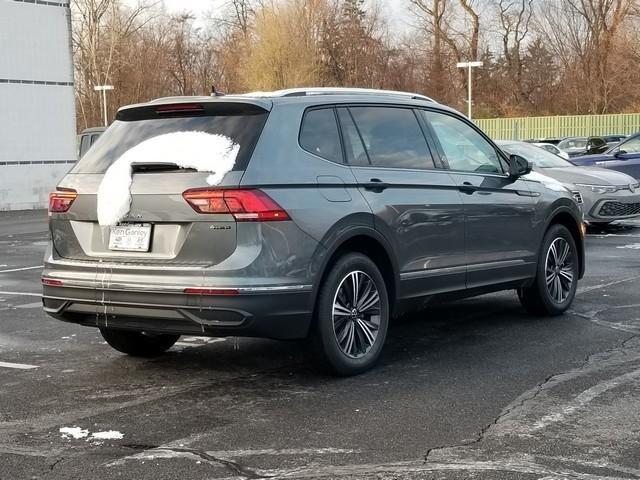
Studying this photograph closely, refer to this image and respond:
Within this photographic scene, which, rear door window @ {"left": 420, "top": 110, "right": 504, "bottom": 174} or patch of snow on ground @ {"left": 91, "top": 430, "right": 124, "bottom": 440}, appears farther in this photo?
rear door window @ {"left": 420, "top": 110, "right": 504, "bottom": 174}

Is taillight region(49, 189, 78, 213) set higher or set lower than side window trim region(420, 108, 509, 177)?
lower

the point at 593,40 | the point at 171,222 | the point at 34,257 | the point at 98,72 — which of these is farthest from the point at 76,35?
the point at 171,222

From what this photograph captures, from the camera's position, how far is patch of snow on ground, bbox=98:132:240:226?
5465 mm

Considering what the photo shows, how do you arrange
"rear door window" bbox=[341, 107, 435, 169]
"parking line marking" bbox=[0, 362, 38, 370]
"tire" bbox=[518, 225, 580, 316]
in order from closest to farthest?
"rear door window" bbox=[341, 107, 435, 169], "parking line marking" bbox=[0, 362, 38, 370], "tire" bbox=[518, 225, 580, 316]

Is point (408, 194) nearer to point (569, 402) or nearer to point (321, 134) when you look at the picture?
point (321, 134)

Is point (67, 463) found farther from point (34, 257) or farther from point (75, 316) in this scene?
point (34, 257)

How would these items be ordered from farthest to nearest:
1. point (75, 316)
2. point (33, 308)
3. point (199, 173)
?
point (33, 308) < point (75, 316) < point (199, 173)

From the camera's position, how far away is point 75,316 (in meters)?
5.87

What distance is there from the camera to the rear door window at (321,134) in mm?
5863

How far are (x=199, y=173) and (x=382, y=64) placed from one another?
58.9 metres

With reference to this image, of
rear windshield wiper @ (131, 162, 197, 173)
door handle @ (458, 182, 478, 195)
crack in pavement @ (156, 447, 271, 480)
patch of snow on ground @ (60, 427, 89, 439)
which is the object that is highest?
rear windshield wiper @ (131, 162, 197, 173)

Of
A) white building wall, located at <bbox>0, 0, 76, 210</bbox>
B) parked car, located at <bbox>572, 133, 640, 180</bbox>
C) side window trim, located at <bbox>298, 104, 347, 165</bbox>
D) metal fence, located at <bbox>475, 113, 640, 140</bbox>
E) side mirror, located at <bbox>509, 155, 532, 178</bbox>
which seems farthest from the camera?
metal fence, located at <bbox>475, 113, 640, 140</bbox>

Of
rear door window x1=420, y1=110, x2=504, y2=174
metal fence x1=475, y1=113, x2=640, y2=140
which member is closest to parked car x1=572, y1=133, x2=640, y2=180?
rear door window x1=420, y1=110, x2=504, y2=174

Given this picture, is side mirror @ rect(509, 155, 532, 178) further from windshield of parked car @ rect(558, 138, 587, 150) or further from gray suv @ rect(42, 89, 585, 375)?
windshield of parked car @ rect(558, 138, 587, 150)
